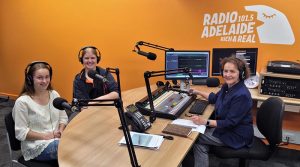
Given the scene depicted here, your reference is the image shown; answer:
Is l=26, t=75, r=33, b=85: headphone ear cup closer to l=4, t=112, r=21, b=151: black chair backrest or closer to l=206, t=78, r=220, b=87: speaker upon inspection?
l=4, t=112, r=21, b=151: black chair backrest

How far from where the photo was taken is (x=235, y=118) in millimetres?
2336

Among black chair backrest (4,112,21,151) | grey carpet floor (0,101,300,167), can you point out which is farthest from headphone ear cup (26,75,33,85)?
grey carpet floor (0,101,300,167)

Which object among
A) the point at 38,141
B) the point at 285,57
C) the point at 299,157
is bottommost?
the point at 299,157

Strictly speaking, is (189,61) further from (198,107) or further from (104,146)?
(104,146)

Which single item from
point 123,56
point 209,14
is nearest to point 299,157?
point 209,14

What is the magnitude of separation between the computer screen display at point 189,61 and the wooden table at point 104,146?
38.3 inches

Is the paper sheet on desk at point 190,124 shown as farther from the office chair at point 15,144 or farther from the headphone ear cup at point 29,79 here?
the headphone ear cup at point 29,79

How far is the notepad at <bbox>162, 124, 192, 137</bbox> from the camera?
7.00ft

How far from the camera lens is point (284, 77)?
2943 millimetres

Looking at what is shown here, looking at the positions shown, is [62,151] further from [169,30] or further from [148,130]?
[169,30]

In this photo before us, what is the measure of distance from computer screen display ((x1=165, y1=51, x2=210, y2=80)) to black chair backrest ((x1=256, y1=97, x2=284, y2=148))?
0.95 meters

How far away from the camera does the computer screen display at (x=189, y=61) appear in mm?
3316

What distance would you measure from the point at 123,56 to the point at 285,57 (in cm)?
197

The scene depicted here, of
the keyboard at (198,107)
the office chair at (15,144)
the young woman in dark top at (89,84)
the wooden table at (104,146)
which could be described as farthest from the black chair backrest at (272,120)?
the office chair at (15,144)
